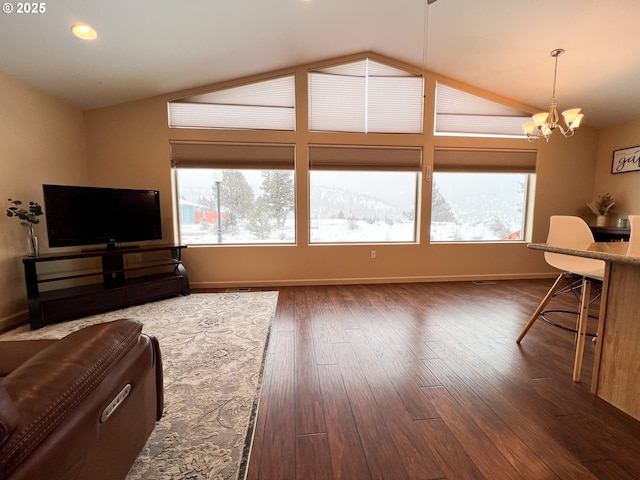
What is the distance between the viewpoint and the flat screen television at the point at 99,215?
2.74m

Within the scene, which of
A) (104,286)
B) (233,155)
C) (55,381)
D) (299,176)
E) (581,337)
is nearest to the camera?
(55,381)

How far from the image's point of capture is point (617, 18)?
2488mm

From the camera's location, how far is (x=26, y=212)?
104 inches

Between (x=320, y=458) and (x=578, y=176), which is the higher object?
(x=578, y=176)

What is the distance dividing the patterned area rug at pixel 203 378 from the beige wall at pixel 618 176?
5198mm

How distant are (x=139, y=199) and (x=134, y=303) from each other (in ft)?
4.09

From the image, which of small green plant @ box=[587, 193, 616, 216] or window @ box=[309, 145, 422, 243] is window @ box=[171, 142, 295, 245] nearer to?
window @ box=[309, 145, 422, 243]

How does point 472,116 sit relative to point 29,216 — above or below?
above

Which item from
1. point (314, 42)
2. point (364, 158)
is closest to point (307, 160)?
point (364, 158)

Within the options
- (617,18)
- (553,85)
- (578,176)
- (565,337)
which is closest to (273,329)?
(565,337)

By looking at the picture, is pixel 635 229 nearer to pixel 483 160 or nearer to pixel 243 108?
pixel 483 160

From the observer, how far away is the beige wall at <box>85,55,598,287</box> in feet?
11.7

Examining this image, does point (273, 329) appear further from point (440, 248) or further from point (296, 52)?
point (296, 52)

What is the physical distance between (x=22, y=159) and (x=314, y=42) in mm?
3383
